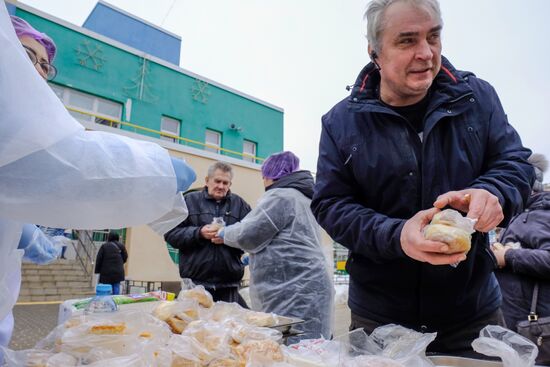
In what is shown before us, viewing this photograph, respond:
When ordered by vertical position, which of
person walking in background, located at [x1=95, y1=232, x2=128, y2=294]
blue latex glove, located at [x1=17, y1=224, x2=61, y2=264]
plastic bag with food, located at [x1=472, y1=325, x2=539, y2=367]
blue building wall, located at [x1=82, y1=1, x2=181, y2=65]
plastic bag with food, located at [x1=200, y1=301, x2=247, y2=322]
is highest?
blue building wall, located at [x1=82, y1=1, x2=181, y2=65]

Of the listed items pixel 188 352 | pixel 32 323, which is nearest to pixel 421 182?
pixel 188 352

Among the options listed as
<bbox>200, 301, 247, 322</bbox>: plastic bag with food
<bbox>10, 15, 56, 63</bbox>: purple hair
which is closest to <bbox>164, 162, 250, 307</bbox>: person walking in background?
<bbox>200, 301, 247, 322</bbox>: plastic bag with food

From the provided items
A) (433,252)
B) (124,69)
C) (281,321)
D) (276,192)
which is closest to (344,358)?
(433,252)

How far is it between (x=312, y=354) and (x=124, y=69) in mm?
12764

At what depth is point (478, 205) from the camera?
1.02 m

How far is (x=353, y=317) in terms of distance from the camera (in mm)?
1520

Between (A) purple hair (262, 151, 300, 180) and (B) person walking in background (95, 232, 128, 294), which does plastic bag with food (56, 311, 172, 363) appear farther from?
(B) person walking in background (95, 232, 128, 294)

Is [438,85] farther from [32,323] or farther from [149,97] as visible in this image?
[149,97]

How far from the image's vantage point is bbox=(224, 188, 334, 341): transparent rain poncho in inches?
109

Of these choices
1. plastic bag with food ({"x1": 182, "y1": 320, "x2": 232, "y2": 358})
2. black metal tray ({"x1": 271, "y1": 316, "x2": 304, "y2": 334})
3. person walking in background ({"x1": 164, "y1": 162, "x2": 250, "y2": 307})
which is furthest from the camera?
person walking in background ({"x1": 164, "y1": 162, "x2": 250, "y2": 307})

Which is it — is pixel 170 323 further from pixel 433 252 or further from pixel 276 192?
pixel 276 192

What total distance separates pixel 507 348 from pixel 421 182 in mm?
620

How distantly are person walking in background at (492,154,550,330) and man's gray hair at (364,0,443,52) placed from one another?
1.59 m

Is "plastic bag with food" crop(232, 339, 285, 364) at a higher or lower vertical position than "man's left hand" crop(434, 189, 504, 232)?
lower
